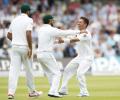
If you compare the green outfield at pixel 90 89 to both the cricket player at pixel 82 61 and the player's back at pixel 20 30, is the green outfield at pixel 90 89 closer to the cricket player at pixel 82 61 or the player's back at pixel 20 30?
the cricket player at pixel 82 61

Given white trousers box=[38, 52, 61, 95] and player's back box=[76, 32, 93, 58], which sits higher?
player's back box=[76, 32, 93, 58]

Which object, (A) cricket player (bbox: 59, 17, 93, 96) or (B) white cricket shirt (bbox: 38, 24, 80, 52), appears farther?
(A) cricket player (bbox: 59, 17, 93, 96)

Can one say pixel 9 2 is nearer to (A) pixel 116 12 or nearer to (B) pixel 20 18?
(A) pixel 116 12

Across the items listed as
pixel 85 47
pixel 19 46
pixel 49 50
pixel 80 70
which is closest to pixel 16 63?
pixel 19 46

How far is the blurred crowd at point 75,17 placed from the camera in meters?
25.3

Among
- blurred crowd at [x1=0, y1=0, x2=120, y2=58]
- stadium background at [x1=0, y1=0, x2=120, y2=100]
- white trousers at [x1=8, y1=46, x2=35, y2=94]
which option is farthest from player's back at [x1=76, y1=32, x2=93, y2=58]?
blurred crowd at [x1=0, y1=0, x2=120, y2=58]

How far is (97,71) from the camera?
2386 centimetres

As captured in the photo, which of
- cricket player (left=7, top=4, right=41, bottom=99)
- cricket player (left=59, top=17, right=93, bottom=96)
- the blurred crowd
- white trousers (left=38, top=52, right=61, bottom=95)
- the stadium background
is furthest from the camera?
the blurred crowd

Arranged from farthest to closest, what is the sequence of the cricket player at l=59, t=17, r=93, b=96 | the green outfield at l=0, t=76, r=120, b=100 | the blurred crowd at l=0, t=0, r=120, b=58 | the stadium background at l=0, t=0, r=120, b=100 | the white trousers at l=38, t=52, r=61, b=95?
the blurred crowd at l=0, t=0, r=120, b=58 < the stadium background at l=0, t=0, r=120, b=100 < the cricket player at l=59, t=17, r=93, b=96 < the green outfield at l=0, t=76, r=120, b=100 < the white trousers at l=38, t=52, r=61, b=95

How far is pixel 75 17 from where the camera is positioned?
2759cm

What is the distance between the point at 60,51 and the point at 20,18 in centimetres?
1154

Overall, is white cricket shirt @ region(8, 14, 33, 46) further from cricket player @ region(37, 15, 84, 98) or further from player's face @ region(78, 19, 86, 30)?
player's face @ region(78, 19, 86, 30)

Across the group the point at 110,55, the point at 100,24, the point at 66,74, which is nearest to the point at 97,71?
the point at 110,55

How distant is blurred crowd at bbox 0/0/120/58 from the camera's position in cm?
2527
